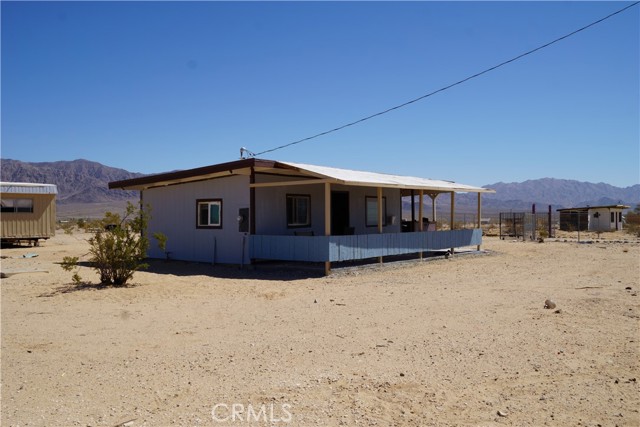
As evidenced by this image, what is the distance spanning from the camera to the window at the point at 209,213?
16109mm

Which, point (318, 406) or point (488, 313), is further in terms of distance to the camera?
point (488, 313)

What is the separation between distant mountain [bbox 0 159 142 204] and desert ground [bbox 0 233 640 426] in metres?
118

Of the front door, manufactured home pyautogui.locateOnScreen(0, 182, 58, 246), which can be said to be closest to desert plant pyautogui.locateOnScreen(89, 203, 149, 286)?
the front door

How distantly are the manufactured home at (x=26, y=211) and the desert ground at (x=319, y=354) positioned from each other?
14.5 metres

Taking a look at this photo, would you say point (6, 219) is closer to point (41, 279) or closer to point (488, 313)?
point (41, 279)

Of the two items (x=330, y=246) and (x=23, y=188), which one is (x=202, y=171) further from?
(x=23, y=188)

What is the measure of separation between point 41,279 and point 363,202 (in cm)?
1078

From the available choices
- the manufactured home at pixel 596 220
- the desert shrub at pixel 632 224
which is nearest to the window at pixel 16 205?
the desert shrub at pixel 632 224

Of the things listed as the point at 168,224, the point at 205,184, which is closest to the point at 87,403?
the point at 205,184

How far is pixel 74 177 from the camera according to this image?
140250mm

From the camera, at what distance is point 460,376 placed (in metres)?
5.30

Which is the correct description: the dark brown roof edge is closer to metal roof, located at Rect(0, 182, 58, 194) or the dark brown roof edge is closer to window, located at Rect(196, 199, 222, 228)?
window, located at Rect(196, 199, 222, 228)

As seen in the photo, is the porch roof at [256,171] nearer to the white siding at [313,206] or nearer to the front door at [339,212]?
the white siding at [313,206]

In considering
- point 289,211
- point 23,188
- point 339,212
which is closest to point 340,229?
point 339,212
